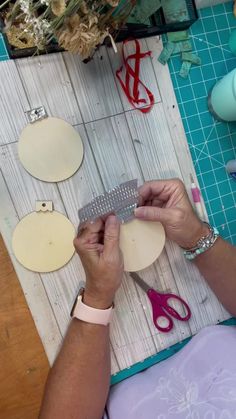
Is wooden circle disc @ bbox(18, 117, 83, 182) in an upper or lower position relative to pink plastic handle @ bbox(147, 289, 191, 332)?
upper

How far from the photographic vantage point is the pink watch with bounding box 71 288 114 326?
0.67 m

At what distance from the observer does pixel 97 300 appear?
2.19 feet

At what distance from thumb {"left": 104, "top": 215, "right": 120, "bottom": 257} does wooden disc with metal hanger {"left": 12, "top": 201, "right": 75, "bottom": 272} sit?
3.3 inches

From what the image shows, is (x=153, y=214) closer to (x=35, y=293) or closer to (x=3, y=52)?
(x=35, y=293)

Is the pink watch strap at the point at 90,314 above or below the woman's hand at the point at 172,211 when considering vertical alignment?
below

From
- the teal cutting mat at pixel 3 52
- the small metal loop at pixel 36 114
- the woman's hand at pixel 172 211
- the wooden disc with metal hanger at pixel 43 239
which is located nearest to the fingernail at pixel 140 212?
the woman's hand at pixel 172 211

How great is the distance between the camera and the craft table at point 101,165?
2.24 ft

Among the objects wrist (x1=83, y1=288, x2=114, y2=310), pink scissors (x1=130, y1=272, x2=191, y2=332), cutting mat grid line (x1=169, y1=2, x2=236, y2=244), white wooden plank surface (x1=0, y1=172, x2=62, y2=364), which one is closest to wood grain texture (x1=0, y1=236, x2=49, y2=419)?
white wooden plank surface (x1=0, y1=172, x2=62, y2=364)

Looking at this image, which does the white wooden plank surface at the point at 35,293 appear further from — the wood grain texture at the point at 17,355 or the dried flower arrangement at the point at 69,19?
the dried flower arrangement at the point at 69,19

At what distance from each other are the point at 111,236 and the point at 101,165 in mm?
158

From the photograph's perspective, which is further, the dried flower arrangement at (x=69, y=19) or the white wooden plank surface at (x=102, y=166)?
the white wooden plank surface at (x=102, y=166)

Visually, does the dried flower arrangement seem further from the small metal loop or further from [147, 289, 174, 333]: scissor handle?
[147, 289, 174, 333]: scissor handle

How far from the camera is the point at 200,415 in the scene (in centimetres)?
63

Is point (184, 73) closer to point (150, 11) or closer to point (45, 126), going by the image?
point (150, 11)
